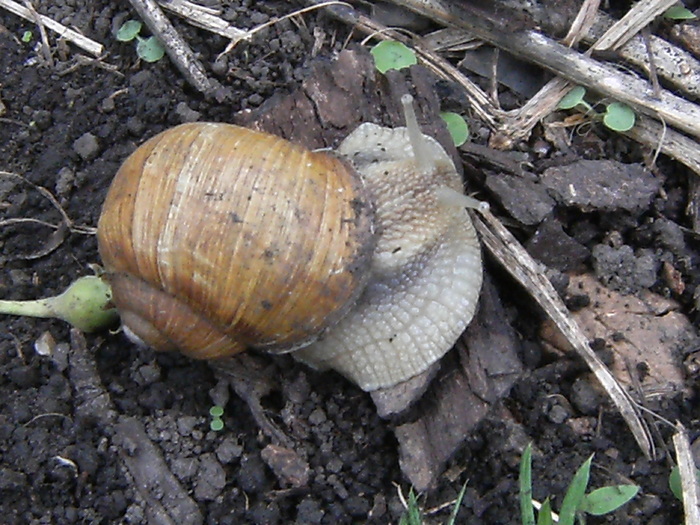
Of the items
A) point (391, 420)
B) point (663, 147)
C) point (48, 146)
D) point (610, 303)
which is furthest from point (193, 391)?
point (663, 147)

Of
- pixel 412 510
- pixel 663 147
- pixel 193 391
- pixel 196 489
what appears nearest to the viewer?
pixel 412 510

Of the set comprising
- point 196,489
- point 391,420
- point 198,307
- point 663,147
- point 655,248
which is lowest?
point 196,489

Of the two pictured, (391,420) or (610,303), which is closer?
(391,420)

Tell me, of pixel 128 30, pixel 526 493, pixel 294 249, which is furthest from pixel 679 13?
pixel 128 30

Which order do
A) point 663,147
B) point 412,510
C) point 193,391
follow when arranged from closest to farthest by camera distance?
point 412,510 < point 193,391 < point 663,147

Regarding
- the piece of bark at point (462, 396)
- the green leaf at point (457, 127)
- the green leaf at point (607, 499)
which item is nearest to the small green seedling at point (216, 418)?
the piece of bark at point (462, 396)

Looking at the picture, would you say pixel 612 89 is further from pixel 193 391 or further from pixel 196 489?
pixel 196 489

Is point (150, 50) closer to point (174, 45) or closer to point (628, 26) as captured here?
point (174, 45)

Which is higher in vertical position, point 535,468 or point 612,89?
point 612,89
